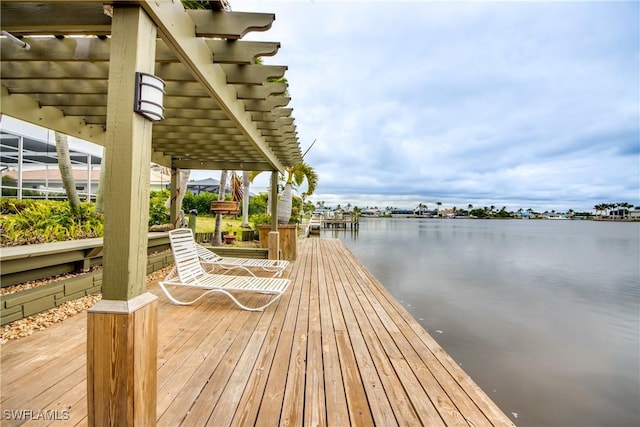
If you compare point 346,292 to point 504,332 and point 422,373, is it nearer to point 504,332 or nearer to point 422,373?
point 422,373

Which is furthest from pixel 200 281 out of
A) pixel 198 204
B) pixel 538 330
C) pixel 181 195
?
pixel 198 204

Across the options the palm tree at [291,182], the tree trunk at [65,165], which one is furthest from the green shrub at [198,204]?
the tree trunk at [65,165]

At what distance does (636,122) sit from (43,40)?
28000mm

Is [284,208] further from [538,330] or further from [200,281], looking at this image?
[538,330]

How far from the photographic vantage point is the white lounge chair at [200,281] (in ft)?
11.2

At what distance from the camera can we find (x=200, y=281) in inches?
143

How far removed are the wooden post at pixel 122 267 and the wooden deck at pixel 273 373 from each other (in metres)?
0.55

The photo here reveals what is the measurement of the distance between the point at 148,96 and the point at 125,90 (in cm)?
9

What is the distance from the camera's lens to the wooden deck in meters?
1.67

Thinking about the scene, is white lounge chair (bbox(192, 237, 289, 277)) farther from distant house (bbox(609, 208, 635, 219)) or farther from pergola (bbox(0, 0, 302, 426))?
distant house (bbox(609, 208, 635, 219))

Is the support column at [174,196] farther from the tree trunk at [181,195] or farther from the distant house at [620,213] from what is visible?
the distant house at [620,213]

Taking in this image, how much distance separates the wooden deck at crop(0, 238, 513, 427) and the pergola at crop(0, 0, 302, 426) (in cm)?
65

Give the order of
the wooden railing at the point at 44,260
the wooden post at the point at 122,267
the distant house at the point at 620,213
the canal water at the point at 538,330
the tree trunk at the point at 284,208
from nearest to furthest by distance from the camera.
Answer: the wooden post at the point at 122,267, the wooden railing at the point at 44,260, the canal water at the point at 538,330, the tree trunk at the point at 284,208, the distant house at the point at 620,213

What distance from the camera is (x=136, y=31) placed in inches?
48.3
